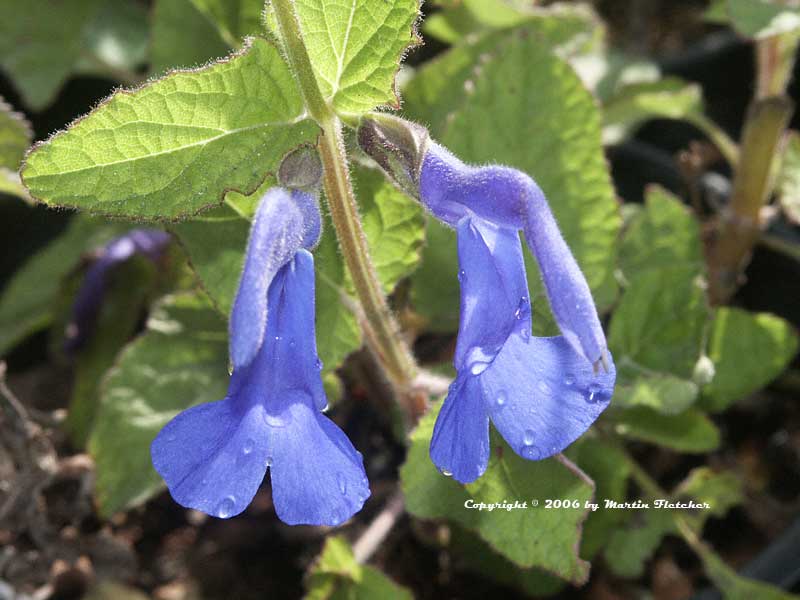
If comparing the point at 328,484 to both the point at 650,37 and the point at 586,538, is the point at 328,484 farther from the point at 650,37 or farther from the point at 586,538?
the point at 650,37

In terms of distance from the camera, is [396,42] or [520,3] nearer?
[396,42]

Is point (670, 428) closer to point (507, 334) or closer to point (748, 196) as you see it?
point (748, 196)

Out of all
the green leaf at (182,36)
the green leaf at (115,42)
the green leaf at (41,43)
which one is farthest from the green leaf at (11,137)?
the green leaf at (115,42)

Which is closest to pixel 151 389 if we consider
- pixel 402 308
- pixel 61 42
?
pixel 402 308

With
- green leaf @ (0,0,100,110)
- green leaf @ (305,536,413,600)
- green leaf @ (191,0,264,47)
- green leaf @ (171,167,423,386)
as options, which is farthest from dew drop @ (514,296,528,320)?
green leaf @ (0,0,100,110)

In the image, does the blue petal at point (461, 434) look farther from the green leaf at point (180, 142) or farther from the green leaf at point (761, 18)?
the green leaf at point (761, 18)

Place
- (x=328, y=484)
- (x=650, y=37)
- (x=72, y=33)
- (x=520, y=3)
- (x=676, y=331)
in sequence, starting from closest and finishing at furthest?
(x=328, y=484) → (x=676, y=331) → (x=520, y=3) → (x=72, y=33) → (x=650, y=37)

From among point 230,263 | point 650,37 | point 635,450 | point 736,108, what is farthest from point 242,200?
point 650,37
